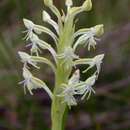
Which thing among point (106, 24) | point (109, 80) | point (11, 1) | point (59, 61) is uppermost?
point (59, 61)

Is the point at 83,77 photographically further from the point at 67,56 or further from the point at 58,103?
the point at 67,56

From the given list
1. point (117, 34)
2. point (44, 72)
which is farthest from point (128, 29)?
point (44, 72)

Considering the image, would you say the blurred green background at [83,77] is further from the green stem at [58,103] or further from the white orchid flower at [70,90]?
the white orchid flower at [70,90]

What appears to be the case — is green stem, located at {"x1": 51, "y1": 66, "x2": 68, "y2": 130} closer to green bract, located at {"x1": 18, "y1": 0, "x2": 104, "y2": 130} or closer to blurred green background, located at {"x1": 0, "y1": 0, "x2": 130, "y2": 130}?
green bract, located at {"x1": 18, "y1": 0, "x2": 104, "y2": 130}

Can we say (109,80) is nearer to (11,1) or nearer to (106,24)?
(106,24)

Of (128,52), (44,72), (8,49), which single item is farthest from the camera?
(128,52)

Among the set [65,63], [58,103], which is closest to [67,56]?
[65,63]

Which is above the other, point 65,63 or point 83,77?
point 65,63

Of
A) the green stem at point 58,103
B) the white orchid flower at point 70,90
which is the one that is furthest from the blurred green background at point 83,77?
the white orchid flower at point 70,90
